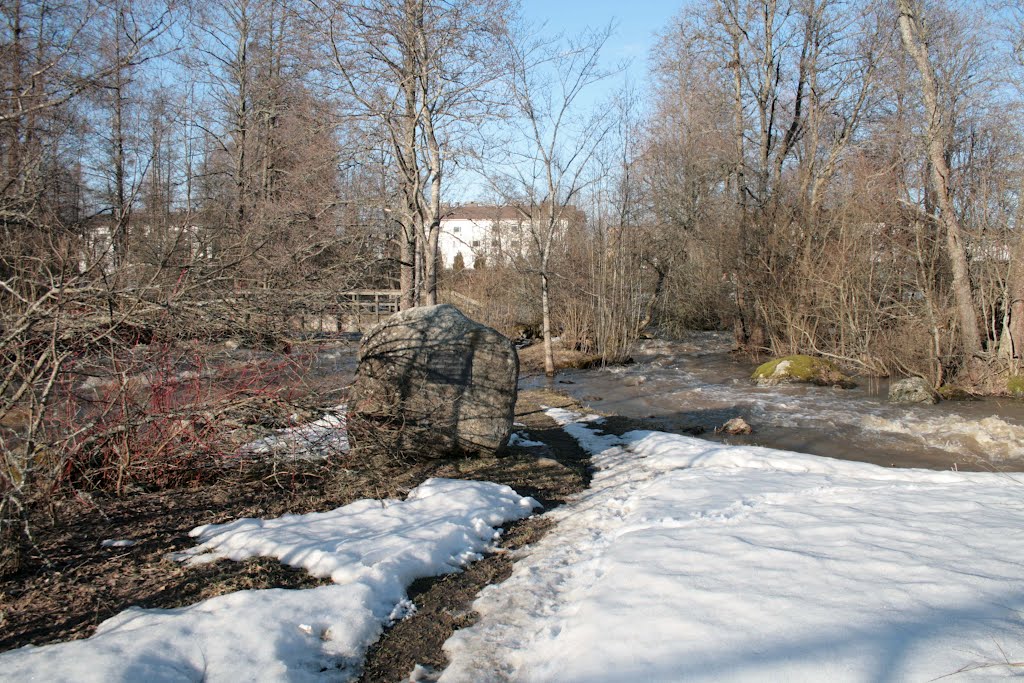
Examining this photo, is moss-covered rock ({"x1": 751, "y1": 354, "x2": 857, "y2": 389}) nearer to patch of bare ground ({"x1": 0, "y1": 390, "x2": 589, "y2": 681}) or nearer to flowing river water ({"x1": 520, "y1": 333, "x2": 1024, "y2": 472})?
flowing river water ({"x1": 520, "y1": 333, "x2": 1024, "y2": 472})

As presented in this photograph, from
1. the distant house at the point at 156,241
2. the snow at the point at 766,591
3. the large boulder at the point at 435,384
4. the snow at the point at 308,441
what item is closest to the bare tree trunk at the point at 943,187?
the snow at the point at 766,591

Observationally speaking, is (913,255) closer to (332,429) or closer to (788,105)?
(788,105)

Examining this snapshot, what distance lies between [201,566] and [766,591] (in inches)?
128

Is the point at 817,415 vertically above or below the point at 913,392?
below

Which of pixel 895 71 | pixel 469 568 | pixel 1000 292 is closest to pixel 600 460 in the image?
pixel 469 568

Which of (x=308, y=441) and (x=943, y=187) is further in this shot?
(x=943, y=187)

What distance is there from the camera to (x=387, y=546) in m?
4.37

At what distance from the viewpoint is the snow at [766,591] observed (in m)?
2.87

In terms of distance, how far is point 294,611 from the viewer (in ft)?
11.3

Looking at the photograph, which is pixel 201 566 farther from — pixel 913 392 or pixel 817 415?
pixel 913 392

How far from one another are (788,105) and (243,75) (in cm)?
1814

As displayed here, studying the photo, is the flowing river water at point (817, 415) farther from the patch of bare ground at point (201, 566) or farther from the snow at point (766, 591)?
the patch of bare ground at point (201, 566)

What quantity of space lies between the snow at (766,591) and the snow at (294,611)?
1.65 ft

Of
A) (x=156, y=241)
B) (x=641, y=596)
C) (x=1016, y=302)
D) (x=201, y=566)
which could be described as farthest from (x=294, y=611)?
(x=1016, y=302)
